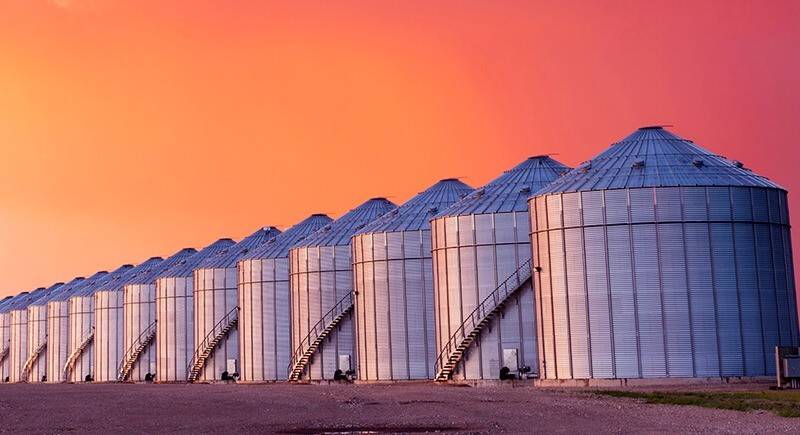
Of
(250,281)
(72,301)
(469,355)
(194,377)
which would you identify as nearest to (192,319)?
(194,377)

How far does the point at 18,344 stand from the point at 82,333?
3436cm

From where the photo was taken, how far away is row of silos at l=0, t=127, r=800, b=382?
63.0 meters

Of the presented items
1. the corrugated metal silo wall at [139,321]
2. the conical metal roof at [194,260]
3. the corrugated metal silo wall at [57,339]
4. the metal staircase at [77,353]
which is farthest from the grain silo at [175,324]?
the corrugated metal silo wall at [57,339]

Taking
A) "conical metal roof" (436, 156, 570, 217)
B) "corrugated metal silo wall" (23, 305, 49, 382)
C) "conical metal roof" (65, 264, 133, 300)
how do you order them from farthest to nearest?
"corrugated metal silo wall" (23, 305, 49, 382)
"conical metal roof" (65, 264, 133, 300)
"conical metal roof" (436, 156, 570, 217)

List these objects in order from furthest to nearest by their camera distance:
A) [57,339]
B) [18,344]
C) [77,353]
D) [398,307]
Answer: [18,344]
[57,339]
[77,353]
[398,307]

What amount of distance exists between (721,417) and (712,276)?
76.5 feet

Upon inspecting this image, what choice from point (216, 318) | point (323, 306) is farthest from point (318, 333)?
point (216, 318)

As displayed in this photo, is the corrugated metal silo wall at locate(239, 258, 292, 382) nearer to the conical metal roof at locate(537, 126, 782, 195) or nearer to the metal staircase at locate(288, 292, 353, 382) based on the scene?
the metal staircase at locate(288, 292, 353, 382)

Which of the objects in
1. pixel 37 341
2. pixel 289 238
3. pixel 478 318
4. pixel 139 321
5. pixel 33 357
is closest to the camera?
pixel 478 318

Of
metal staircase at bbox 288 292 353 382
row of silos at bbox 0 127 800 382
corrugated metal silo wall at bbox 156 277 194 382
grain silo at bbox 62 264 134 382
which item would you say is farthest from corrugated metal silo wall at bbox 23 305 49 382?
metal staircase at bbox 288 292 353 382

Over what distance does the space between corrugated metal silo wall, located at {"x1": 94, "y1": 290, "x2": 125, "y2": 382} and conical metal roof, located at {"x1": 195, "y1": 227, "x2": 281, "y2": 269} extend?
18759 mm

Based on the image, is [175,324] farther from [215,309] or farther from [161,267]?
[161,267]

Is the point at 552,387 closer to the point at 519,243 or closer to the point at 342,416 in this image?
the point at 519,243

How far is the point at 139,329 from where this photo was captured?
128 metres
